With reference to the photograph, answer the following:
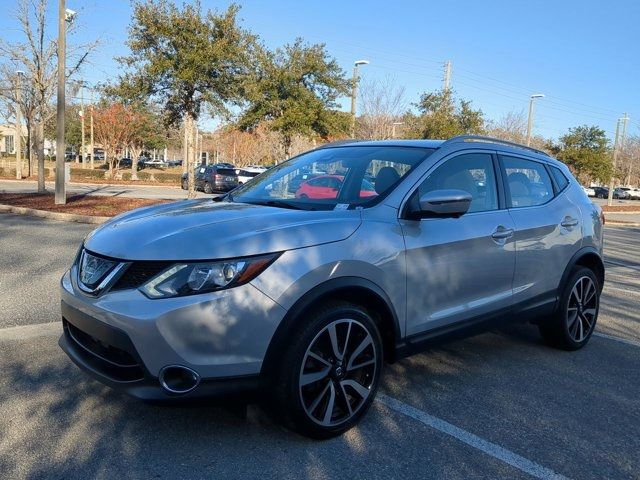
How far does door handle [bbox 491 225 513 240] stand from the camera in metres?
3.92

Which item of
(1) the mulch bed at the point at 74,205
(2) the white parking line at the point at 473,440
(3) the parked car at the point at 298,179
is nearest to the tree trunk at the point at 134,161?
(1) the mulch bed at the point at 74,205

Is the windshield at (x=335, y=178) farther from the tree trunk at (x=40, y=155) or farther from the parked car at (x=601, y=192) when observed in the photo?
the parked car at (x=601, y=192)

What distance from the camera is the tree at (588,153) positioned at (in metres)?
32.6

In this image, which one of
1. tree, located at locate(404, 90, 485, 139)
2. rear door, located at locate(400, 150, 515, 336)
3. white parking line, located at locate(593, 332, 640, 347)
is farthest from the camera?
tree, located at locate(404, 90, 485, 139)

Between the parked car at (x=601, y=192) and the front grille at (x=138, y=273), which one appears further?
the parked car at (x=601, y=192)

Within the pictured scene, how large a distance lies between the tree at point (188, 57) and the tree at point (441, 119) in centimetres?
1196

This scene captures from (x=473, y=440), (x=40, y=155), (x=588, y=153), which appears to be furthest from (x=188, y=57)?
(x=588, y=153)

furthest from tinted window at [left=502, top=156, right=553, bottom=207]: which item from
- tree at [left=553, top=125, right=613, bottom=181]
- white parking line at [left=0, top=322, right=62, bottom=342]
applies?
tree at [left=553, top=125, right=613, bottom=181]

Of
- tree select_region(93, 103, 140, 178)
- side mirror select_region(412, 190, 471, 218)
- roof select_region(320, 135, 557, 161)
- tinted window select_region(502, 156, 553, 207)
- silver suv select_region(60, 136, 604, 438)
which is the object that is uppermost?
tree select_region(93, 103, 140, 178)

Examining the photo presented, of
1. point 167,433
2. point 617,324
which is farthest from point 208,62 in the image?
point 167,433

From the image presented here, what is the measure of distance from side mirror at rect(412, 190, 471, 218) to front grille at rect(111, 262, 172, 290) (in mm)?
1532

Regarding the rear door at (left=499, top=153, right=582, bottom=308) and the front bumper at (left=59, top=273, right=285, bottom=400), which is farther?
the rear door at (left=499, top=153, right=582, bottom=308)

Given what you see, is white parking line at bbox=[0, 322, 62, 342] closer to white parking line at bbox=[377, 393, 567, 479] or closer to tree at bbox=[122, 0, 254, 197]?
white parking line at bbox=[377, 393, 567, 479]

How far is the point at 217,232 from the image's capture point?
111 inches
